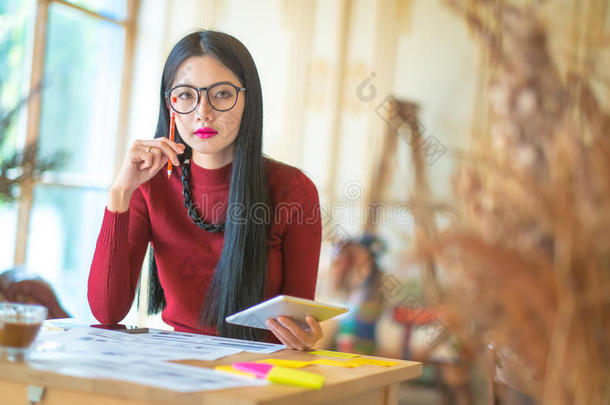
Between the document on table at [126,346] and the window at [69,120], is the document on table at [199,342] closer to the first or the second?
the document on table at [126,346]

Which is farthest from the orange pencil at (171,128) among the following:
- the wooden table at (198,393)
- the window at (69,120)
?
the window at (69,120)

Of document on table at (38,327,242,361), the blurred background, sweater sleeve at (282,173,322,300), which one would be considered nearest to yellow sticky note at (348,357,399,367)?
document on table at (38,327,242,361)

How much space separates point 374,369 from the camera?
48.1 inches

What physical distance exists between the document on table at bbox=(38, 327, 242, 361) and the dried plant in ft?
2.05

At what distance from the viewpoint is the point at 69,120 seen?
13.5 ft

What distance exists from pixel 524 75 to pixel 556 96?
4cm

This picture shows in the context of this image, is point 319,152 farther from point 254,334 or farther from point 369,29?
point 254,334

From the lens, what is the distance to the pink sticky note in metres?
1.04

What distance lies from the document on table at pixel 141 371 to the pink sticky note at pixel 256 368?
26mm


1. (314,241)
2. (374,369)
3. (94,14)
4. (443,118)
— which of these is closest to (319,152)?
(443,118)

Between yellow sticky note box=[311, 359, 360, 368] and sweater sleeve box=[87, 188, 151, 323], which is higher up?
sweater sleeve box=[87, 188, 151, 323]

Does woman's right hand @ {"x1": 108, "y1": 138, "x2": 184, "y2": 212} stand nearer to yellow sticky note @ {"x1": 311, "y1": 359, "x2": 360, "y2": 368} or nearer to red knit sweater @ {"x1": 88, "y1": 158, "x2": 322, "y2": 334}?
red knit sweater @ {"x1": 88, "y1": 158, "x2": 322, "y2": 334}

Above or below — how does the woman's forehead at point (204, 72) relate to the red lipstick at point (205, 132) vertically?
above

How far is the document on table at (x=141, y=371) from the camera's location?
3.08 feet
